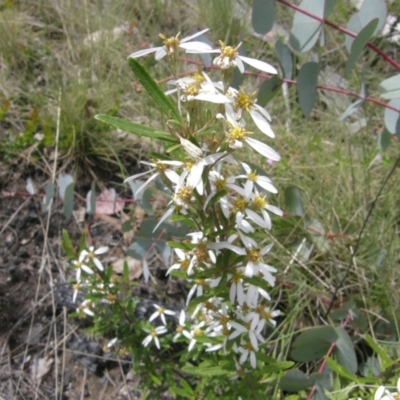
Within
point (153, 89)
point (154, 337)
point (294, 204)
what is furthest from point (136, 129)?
point (294, 204)

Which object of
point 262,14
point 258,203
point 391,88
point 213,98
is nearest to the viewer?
point 213,98

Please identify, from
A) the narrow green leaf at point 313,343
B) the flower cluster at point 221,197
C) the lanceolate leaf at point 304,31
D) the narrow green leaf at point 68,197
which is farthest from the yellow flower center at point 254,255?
the narrow green leaf at point 68,197

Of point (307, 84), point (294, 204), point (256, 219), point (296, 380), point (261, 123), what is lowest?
point (296, 380)

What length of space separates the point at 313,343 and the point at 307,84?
2.95 feet

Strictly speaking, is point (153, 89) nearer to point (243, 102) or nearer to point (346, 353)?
point (243, 102)

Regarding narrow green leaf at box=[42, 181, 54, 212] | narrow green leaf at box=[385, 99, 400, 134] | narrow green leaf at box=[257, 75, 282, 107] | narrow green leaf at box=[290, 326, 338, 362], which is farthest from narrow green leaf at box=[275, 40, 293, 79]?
narrow green leaf at box=[42, 181, 54, 212]

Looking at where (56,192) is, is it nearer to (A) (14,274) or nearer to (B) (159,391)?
(A) (14,274)

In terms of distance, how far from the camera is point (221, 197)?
1063mm

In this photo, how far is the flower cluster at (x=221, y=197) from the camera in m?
0.97

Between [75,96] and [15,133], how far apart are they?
397 millimetres

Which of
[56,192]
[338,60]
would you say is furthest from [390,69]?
[56,192]

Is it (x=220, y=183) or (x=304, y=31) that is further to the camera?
(x=304, y=31)

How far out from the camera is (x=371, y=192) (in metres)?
2.29

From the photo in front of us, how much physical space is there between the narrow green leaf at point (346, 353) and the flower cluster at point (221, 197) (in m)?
0.37
